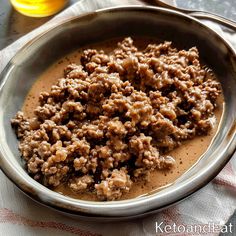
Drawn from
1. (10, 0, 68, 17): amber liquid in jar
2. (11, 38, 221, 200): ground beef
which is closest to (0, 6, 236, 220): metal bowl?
(11, 38, 221, 200): ground beef

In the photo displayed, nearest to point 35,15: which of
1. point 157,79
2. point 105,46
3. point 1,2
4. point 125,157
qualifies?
point 1,2

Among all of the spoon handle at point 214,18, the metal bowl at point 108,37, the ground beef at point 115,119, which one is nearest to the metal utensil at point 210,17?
the spoon handle at point 214,18

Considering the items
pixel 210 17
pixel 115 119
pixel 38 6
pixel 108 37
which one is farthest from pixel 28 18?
pixel 115 119

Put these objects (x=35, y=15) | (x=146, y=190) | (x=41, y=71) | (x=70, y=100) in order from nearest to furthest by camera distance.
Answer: (x=146, y=190) < (x=70, y=100) < (x=41, y=71) < (x=35, y=15)

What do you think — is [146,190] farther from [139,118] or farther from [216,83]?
[216,83]

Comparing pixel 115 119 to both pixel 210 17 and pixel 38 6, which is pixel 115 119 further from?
pixel 38 6
